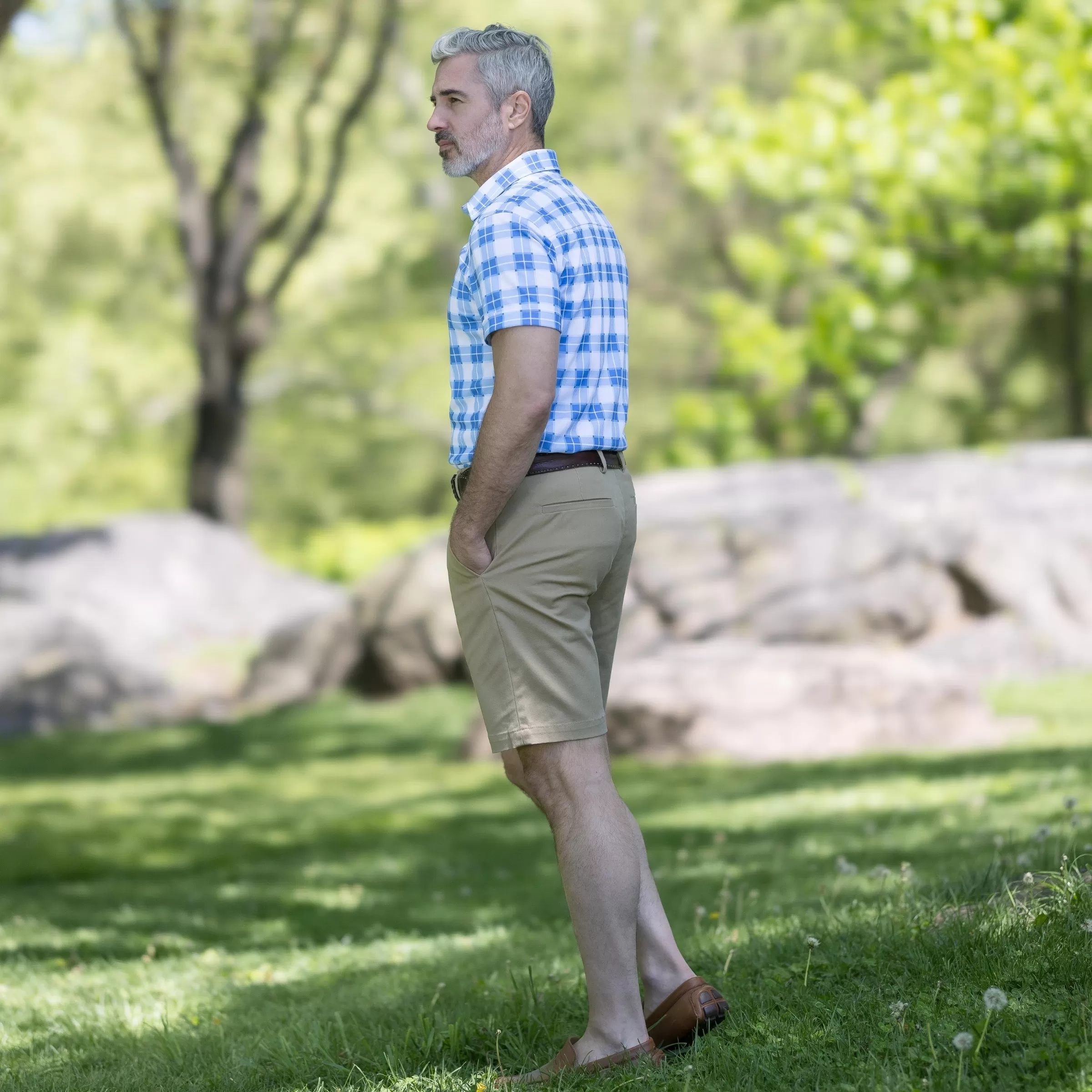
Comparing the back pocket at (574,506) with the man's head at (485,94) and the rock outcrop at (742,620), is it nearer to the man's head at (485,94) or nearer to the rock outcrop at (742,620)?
the man's head at (485,94)

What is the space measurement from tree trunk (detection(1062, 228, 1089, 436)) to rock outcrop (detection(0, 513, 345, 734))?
44.3 feet

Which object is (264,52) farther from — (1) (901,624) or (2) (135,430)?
(2) (135,430)

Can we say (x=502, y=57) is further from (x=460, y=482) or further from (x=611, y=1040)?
(x=611, y=1040)

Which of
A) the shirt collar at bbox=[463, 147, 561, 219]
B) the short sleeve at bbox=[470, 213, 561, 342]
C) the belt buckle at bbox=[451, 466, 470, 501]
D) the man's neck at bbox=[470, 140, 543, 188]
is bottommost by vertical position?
the belt buckle at bbox=[451, 466, 470, 501]

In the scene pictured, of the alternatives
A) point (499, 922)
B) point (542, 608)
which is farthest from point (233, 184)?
point (542, 608)

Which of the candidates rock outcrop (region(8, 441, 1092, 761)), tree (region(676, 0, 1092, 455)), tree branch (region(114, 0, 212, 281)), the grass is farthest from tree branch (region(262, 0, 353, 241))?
the grass

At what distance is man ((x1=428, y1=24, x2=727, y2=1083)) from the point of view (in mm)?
3295

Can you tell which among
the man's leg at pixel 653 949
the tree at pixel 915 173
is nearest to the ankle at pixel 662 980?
the man's leg at pixel 653 949

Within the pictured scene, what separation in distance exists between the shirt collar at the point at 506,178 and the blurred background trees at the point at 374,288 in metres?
13.4

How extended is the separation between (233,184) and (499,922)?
A: 1649cm

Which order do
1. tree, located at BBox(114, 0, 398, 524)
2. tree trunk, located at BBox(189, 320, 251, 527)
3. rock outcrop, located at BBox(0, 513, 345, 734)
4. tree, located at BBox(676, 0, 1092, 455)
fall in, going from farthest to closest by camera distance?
tree trunk, located at BBox(189, 320, 251, 527) → tree, located at BBox(114, 0, 398, 524) → rock outcrop, located at BBox(0, 513, 345, 734) → tree, located at BBox(676, 0, 1092, 455)

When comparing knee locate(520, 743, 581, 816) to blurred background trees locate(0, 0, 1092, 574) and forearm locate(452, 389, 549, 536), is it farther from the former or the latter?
blurred background trees locate(0, 0, 1092, 574)

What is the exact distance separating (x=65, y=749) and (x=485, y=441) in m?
11.9

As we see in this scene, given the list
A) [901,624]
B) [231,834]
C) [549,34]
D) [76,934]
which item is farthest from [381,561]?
[76,934]
